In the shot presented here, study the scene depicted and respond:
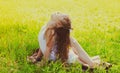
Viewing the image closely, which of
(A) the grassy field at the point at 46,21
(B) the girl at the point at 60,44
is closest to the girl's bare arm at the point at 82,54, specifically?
(B) the girl at the point at 60,44

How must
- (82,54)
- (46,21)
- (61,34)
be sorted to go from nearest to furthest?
(61,34), (82,54), (46,21)

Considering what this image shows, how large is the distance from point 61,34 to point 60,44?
20 centimetres

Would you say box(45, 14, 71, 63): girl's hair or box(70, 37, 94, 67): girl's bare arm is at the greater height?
box(45, 14, 71, 63): girl's hair

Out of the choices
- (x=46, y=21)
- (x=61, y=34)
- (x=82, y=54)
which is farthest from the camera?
(x=46, y=21)

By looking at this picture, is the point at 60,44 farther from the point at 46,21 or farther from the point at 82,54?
the point at 46,21

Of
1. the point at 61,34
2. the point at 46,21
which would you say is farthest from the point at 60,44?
the point at 46,21

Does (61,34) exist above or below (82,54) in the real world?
above

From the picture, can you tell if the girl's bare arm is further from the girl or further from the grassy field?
the grassy field

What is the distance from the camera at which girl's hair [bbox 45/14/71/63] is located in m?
6.64

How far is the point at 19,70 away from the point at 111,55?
2265mm

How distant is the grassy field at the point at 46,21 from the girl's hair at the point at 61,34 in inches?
9.2

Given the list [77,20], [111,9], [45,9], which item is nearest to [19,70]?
[77,20]

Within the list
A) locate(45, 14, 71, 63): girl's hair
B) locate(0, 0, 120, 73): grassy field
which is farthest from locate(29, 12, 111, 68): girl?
locate(0, 0, 120, 73): grassy field

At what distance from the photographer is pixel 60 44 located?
6.85 meters
